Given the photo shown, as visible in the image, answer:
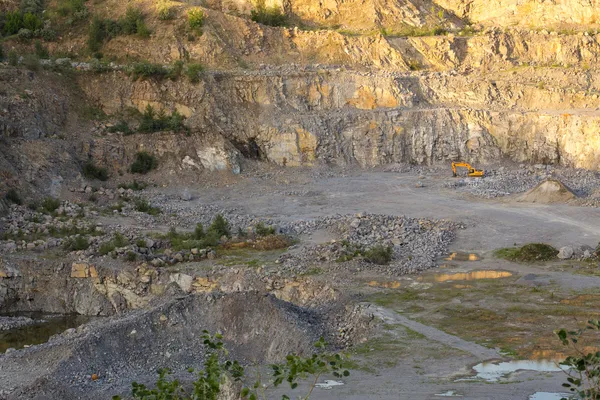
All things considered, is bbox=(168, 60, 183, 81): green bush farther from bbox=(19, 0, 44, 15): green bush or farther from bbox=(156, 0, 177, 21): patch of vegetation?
bbox=(19, 0, 44, 15): green bush

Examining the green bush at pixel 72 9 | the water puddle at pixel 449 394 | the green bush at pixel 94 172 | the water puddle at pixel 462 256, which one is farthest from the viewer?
the green bush at pixel 72 9

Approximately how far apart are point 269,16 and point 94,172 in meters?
18.1

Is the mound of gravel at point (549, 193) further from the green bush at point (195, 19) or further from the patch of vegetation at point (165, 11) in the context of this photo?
the patch of vegetation at point (165, 11)

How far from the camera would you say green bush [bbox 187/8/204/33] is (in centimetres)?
4584

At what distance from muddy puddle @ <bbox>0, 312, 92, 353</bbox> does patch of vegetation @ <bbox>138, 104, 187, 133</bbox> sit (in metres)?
16.8

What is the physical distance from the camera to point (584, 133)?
40.6 metres

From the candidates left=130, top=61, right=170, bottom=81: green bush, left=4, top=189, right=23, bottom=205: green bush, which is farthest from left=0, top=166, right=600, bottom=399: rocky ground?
left=130, top=61, right=170, bottom=81: green bush

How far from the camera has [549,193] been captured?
1342 inches

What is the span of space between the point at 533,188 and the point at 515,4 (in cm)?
2299

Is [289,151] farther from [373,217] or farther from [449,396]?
[449,396]

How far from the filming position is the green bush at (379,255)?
25.2 meters

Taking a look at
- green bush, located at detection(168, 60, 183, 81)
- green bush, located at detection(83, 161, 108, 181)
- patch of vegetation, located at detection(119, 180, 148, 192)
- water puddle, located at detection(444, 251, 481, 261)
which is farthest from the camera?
green bush, located at detection(168, 60, 183, 81)

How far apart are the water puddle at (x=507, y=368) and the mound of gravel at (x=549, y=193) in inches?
698

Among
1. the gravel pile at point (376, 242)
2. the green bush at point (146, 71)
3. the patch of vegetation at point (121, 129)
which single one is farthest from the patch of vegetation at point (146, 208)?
the green bush at point (146, 71)
